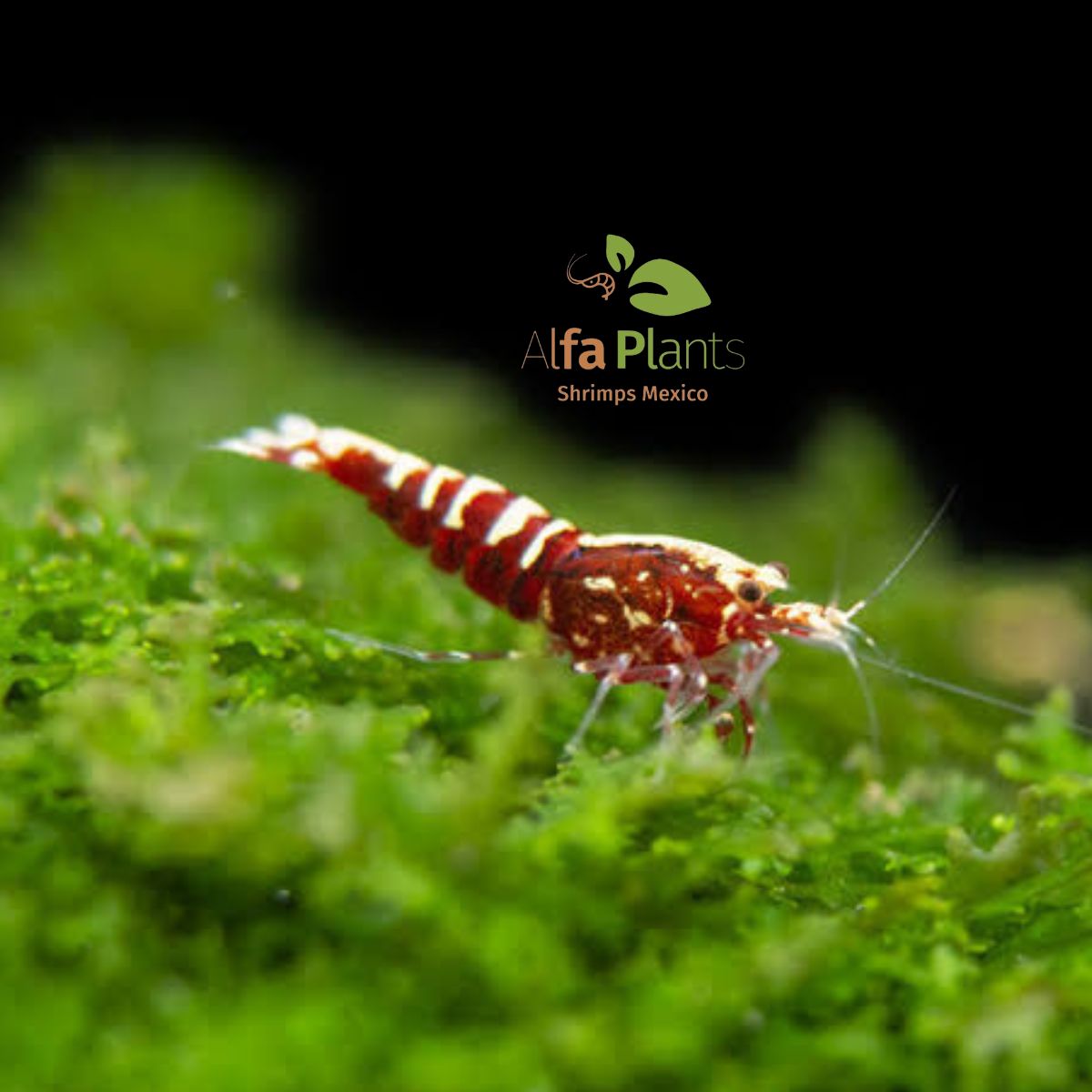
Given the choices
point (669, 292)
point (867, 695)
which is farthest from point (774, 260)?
point (867, 695)

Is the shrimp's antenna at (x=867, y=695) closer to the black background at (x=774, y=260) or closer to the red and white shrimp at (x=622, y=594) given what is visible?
the red and white shrimp at (x=622, y=594)

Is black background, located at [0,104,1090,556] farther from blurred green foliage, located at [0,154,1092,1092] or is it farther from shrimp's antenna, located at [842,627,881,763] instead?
blurred green foliage, located at [0,154,1092,1092]

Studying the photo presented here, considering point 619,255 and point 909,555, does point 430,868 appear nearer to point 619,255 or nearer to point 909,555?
point 909,555

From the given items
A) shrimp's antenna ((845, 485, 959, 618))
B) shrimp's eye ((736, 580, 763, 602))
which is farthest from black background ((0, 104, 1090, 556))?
shrimp's eye ((736, 580, 763, 602))

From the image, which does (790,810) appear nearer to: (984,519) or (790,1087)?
(790,1087)

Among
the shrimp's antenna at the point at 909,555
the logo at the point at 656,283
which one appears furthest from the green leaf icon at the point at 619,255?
the shrimp's antenna at the point at 909,555

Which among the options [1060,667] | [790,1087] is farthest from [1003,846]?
[1060,667]
